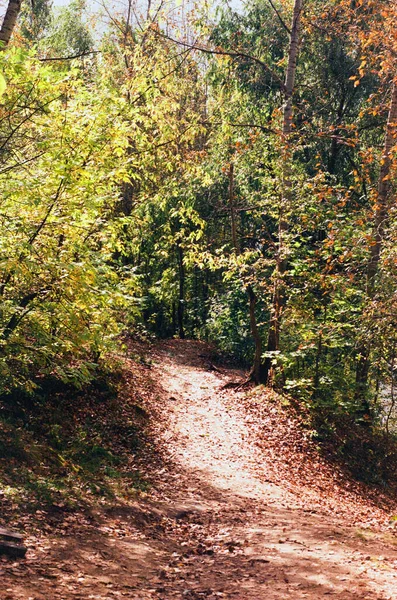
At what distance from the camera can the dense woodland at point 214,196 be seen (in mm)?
A: 7797

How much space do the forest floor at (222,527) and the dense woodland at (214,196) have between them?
183 cm

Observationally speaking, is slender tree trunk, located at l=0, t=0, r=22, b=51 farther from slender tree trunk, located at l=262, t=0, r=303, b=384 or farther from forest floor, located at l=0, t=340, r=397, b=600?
slender tree trunk, located at l=262, t=0, r=303, b=384

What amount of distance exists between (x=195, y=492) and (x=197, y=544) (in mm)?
2000

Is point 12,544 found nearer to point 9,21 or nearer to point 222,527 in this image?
point 222,527

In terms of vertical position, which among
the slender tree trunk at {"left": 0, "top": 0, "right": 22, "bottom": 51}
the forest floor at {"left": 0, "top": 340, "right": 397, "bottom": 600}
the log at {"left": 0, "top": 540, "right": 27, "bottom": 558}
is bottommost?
the forest floor at {"left": 0, "top": 340, "right": 397, "bottom": 600}

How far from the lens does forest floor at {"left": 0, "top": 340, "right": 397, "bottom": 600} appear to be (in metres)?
5.68

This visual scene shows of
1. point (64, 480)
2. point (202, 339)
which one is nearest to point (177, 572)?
point (64, 480)

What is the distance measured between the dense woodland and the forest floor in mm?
1826

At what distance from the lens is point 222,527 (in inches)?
318

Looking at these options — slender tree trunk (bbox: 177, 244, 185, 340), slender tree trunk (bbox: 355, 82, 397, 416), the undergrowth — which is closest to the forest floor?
the undergrowth

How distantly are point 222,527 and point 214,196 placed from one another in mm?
14529

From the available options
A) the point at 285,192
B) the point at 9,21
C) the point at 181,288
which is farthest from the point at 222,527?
the point at 181,288

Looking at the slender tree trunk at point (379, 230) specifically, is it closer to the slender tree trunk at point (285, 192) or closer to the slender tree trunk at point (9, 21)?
the slender tree trunk at point (285, 192)

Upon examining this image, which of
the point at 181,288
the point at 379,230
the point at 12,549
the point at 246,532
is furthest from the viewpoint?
the point at 181,288
